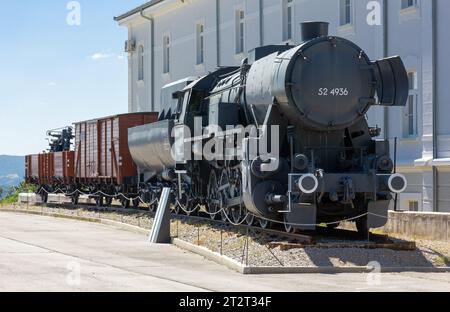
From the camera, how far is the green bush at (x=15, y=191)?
1645 inches

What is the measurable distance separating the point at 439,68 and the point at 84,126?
15.6m

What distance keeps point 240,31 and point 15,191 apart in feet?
71.1

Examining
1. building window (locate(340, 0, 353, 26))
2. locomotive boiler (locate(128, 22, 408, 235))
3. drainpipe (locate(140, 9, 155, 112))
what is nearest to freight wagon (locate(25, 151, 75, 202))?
drainpipe (locate(140, 9, 155, 112))

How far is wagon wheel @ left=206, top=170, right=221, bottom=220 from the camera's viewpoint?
1865 cm

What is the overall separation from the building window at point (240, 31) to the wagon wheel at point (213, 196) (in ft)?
41.5

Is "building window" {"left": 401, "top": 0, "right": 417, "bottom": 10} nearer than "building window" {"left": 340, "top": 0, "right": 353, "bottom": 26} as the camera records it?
Yes

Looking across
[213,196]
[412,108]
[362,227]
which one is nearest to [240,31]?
[412,108]

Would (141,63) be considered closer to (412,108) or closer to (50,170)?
(50,170)

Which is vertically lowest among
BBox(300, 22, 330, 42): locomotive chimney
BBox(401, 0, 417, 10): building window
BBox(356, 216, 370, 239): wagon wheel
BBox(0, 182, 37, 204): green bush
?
BBox(0, 182, 37, 204): green bush

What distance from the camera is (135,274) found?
1167 centimetres

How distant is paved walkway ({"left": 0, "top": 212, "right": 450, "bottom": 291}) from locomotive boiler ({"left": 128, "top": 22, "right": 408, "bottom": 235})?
1.89 meters

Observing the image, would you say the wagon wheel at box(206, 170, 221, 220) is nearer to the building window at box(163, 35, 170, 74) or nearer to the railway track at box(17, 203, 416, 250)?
the railway track at box(17, 203, 416, 250)

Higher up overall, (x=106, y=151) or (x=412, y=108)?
(x=412, y=108)

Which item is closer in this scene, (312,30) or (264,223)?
(312,30)
